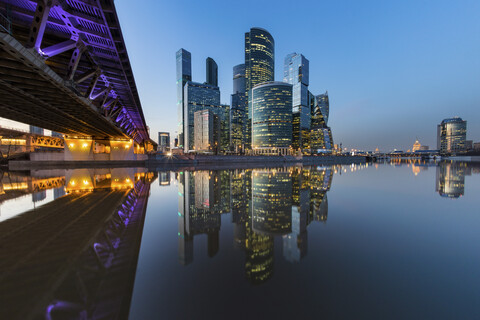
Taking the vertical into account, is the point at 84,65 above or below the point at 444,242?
above

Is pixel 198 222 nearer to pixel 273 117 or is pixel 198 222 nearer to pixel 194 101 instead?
pixel 273 117

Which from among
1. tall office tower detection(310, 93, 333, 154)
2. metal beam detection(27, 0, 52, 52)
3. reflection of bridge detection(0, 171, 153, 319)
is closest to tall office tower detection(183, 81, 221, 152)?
tall office tower detection(310, 93, 333, 154)

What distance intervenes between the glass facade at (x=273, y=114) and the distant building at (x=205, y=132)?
36.7 metres

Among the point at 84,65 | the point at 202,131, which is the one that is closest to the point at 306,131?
the point at 202,131

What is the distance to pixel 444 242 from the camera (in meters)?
→ 5.79

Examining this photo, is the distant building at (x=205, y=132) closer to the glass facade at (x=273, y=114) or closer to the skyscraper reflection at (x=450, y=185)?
the glass facade at (x=273, y=114)

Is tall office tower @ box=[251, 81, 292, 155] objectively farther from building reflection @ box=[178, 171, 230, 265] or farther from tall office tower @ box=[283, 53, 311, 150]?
building reflection @ box=[178, 171, 230, 265]

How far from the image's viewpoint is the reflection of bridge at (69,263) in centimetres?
305

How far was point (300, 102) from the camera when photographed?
174375 millimetres

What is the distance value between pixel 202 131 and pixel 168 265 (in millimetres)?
145112

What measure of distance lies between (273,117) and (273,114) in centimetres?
236

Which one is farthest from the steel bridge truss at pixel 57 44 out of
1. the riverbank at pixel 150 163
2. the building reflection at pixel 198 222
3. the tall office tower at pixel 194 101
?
the tall office tower at pixel 194 101

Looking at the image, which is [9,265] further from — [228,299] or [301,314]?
[301,314]

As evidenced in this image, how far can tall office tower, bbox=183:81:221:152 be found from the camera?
187 metres
